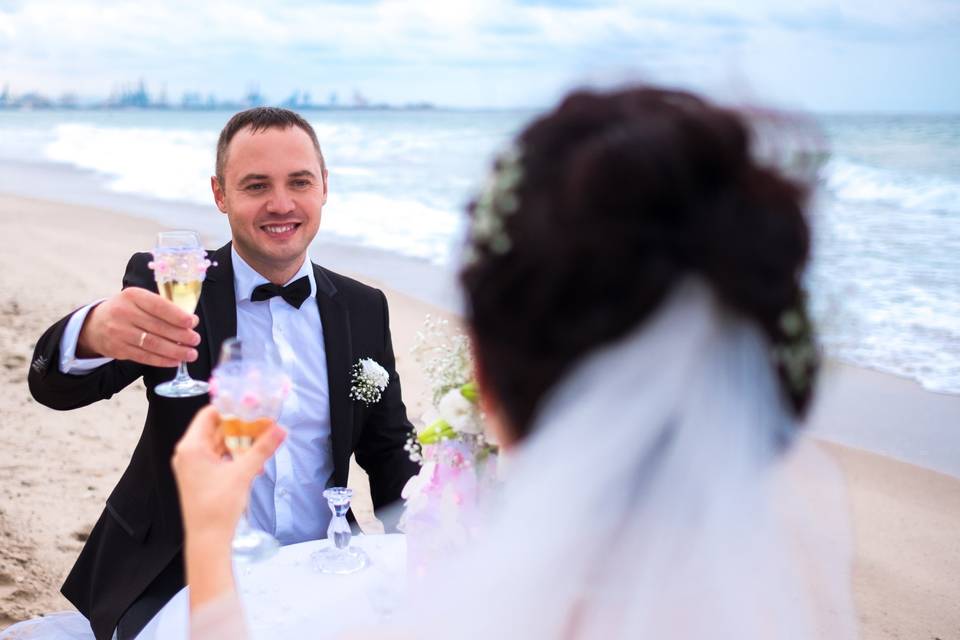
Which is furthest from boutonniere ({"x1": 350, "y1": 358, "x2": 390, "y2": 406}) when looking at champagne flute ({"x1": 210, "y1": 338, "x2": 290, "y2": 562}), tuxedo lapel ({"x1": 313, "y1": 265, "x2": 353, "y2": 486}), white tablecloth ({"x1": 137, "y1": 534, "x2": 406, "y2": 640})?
champagne flute ({"x1": 210, "y1": 338, "x2": 290, "y2": 562})

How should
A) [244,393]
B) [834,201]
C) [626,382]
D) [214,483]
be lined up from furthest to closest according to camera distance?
[244,393], [834,201], [214,483], [626,382]

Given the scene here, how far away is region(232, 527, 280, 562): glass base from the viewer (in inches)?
103

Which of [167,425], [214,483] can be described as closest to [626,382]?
[214,483]

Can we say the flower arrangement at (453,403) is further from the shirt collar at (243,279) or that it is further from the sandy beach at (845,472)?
the sandy beach at (845,472)

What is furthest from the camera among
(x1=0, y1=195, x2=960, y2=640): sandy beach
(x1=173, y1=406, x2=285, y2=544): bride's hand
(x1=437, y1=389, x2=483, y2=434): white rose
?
(x1=0, y1=195, x2=960, y2=640): sandy beach

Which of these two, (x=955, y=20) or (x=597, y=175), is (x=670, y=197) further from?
(x=955, y=20)

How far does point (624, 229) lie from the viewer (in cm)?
135

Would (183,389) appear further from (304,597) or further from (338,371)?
(338,371)

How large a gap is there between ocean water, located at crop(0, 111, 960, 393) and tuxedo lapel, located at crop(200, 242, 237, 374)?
1.37 m

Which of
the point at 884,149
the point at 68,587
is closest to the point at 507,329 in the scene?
the point at 68,587

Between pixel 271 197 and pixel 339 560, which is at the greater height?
pixel 271 197

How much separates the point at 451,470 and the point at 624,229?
1.07 metres

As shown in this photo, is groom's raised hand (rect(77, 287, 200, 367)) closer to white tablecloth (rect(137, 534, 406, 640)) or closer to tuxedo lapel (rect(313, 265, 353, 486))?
white tablecloth (rect(137, 534, 406, 640))

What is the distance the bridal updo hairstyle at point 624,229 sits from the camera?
1351mm
